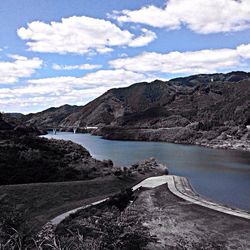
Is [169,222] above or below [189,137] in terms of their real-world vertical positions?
below

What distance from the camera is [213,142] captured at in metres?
109

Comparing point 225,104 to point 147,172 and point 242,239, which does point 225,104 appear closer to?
point 147,172

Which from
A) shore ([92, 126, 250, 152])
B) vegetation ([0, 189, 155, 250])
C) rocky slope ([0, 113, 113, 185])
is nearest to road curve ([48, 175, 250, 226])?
vegetation ([0, 189, 155, 250])

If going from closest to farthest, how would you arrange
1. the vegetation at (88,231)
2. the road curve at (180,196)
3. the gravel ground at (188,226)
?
the vegetation at (88,231) < the gravel ground at (188,226) < the road curve at (180,196)

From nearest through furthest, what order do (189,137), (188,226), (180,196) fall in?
(188,226) → (180,196) → (189,137)

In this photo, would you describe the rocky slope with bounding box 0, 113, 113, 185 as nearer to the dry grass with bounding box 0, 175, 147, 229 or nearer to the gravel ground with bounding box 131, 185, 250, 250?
the dry grass with bounding box 0, 175, 147, 229

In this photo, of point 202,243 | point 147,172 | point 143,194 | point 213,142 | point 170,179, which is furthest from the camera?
point 213,142

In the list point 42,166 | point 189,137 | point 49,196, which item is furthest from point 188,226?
point 189,137

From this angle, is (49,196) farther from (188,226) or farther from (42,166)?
(42,166)

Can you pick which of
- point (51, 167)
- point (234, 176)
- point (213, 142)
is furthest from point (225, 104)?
point (51, 167)

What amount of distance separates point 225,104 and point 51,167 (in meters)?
141

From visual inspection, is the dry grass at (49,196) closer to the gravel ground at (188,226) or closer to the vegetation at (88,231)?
the vegetation at (88,231)

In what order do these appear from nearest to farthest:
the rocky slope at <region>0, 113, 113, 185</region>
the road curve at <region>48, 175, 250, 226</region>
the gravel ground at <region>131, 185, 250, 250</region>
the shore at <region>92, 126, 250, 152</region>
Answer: the gravel ground at <region>131, 185, 250, 250</region>
the road curve at <region>48, 175, 250, 226</region>
the rocky slope at <region>0, 113, 113, 185</region>
the shore at <region>92, 126, 250, 152</region>

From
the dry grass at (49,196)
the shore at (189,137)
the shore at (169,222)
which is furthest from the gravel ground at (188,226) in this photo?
the shore at (189,137)
